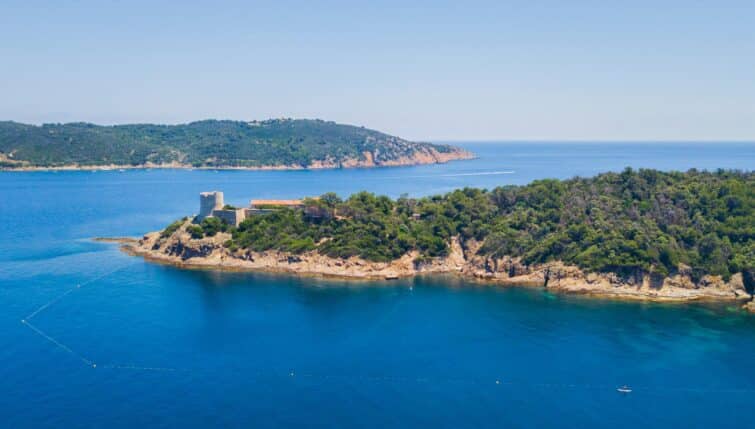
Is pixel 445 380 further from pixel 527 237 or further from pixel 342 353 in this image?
pixel 527 237

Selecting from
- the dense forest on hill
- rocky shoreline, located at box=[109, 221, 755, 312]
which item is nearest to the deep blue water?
rocky shoreline, located at box=[109, 221, 755, 312]

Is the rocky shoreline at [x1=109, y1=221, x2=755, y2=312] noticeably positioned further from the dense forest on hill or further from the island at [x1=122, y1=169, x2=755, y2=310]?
the dense forest on hill

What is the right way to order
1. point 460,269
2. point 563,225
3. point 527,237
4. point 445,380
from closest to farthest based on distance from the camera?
point 445,380
point 527,237
point 460,269
point 563,225

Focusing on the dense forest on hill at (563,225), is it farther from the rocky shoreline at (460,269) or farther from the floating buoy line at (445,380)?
the floating buoy line at (445,380)

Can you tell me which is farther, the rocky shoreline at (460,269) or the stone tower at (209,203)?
the stone tower at (209,203)

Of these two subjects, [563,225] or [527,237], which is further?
[563,225]

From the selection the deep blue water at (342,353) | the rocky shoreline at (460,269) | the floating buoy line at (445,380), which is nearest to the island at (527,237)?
the rocky shoreline at (460,269)

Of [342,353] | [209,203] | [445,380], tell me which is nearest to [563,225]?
[445,380]
